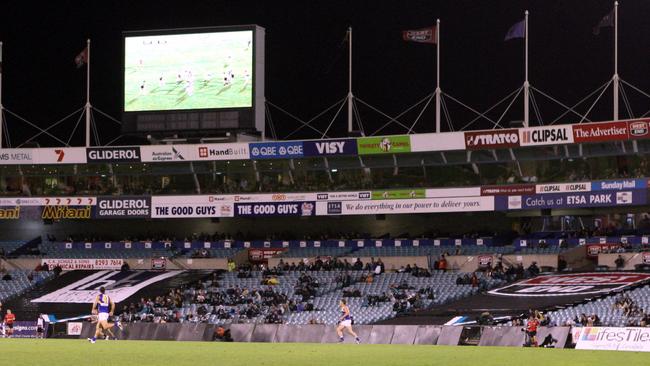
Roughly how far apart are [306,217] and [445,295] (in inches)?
724

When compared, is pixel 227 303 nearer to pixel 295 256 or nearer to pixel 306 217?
pixel 295 256

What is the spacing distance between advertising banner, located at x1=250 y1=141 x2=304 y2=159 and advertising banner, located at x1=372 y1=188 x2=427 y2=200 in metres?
5.16

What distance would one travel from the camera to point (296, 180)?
6475 centimetres

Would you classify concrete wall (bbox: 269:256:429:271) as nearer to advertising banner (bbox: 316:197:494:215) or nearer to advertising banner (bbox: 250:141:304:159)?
advertising banner (bbox: 316:197:494:215)

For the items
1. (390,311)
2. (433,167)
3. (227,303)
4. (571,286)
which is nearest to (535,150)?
(433,167)

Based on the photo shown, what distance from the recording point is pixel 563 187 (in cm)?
5731

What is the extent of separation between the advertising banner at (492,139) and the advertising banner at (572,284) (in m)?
7.99

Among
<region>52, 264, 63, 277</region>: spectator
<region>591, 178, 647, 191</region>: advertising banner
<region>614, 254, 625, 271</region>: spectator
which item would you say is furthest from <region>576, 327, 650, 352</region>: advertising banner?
<region>52, 264, 63, 277</region>: spectator

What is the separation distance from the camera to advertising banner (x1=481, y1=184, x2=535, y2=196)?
58.4 meters

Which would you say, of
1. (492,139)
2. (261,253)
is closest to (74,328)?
(261,253)

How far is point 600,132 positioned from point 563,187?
3.82 metres

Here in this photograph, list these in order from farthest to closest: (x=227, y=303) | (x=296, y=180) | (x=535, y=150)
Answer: (x=296, y=180) < (x=535, y=150) < (x=227, y=303)

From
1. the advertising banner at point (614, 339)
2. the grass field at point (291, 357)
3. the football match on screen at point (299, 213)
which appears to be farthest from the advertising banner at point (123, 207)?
the grass field at point (291, 357)

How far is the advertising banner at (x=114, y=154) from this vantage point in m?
Answer: 64.8
